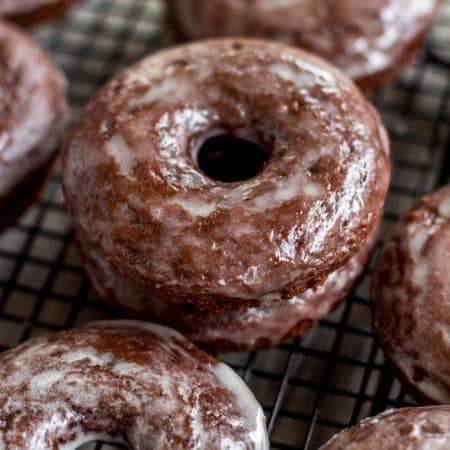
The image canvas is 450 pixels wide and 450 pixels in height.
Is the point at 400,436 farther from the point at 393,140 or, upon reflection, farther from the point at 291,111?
the point at 393,140

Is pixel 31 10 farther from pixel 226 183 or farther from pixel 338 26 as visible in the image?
pixel 226 183

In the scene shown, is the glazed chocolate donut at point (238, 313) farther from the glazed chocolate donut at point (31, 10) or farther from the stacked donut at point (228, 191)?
the glazed chocolate donut at point (31, 10)

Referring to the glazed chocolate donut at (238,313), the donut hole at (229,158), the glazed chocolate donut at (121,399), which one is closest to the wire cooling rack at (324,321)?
the glazed chocolate donut at (238,313)

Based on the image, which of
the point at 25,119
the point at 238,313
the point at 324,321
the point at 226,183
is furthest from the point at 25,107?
the point at 324,321

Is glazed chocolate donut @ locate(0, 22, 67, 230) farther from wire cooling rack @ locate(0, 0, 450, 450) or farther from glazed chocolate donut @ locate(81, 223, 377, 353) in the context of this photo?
glazed chocolate donut @ locate(81, 223, 377, 353)

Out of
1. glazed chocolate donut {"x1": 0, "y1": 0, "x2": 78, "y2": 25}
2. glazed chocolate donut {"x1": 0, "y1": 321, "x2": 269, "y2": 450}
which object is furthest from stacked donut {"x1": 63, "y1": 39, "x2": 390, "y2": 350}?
glazed chocolate donut {"x1": 0, "y1": 0, "x2": 78, "y2": 25}
